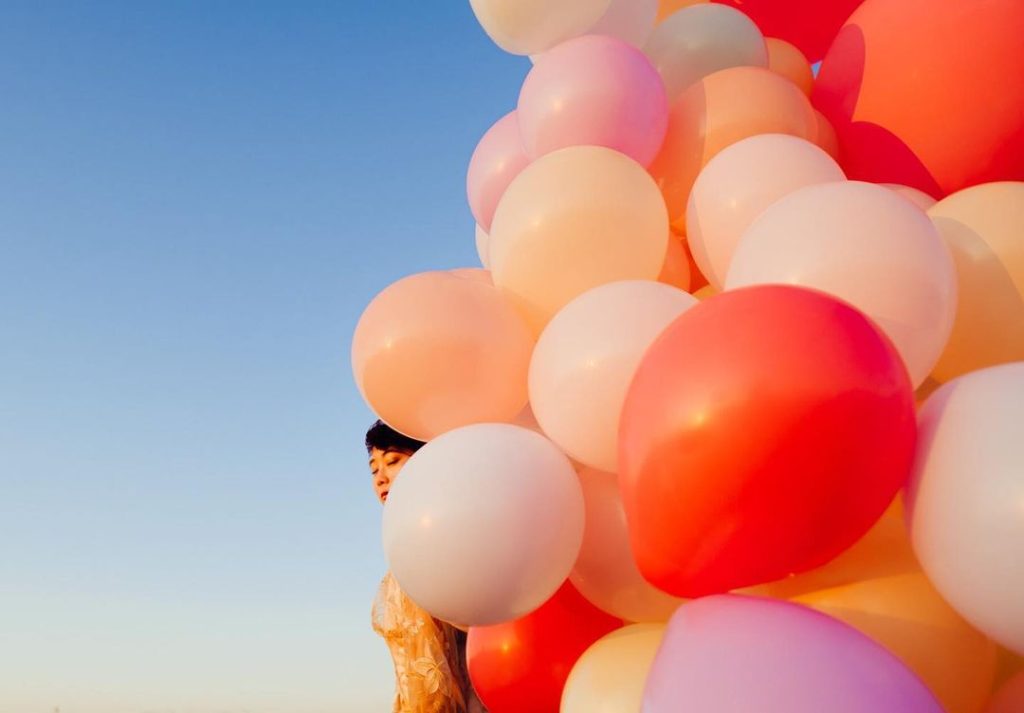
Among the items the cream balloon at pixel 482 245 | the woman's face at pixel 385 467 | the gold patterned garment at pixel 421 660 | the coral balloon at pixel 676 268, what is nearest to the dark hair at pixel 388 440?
the woman's face at pixel 385 467

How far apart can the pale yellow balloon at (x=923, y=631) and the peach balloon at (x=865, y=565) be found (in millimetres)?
23

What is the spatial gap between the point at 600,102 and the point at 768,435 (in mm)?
1103

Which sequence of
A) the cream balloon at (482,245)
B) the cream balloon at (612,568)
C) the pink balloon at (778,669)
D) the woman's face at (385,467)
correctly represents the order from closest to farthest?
the pink balloon at (778,669) → the cream balloon at (612,568) → the cream balloon at (482,245) → the woman's face at (385,467)

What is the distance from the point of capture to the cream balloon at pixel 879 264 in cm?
137

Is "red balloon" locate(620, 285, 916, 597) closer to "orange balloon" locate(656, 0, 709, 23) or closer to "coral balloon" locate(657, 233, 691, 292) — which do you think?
"coral balloon" locate(657, 233, 691, 292)

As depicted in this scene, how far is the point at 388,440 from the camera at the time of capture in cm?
361

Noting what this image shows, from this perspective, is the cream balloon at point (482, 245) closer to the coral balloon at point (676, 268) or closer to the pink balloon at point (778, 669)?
the coral balloon at point (676, 268)

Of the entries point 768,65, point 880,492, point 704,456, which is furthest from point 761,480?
point 768,65

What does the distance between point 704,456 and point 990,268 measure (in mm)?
804

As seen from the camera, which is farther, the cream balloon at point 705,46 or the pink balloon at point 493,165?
the pink balloon at point 493,165

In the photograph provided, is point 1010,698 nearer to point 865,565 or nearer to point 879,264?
point 865,565

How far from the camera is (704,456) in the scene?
1199 mm

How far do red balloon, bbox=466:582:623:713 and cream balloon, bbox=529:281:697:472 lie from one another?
0.46 metres

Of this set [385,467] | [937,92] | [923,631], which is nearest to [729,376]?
[923,631]
